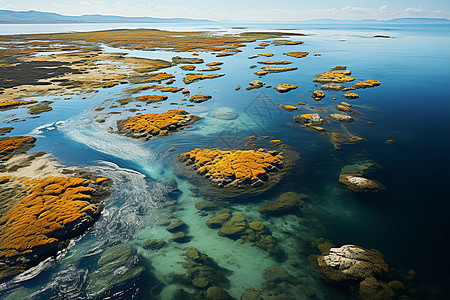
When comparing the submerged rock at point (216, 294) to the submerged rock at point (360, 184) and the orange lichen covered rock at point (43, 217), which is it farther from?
the submerged rock at point (360, 184)

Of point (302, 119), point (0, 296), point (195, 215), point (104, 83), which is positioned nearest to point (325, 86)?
point (302, 119)

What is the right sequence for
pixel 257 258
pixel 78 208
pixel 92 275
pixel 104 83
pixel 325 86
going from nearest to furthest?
pixel 92 275
pixel 257 258
pixel 78 208
pixel 325 86
pixel 104 83

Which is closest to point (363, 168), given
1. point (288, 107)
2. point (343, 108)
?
point (343, 108)

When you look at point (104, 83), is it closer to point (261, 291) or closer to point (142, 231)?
point (142, 231)

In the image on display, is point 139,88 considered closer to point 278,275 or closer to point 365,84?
point 278,275

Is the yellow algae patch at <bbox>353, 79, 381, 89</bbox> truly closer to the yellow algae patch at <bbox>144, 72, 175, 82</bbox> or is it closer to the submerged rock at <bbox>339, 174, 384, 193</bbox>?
the submerged rock at <bbox>339, 174, 384, 193</bbox>

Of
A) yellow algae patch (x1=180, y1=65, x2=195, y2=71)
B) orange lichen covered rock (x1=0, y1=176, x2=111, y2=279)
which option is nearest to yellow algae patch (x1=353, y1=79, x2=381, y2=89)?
yellow algae patch (x1=180, y1=65, x2=195, y2=71)
